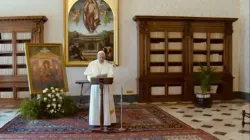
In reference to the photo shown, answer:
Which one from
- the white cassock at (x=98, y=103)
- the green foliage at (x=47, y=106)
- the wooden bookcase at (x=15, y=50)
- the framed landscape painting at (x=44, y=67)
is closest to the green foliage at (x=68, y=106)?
the green foliage at (x=47, y=106)

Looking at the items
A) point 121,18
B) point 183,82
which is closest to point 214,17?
point 183,82

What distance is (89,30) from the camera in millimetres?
8727

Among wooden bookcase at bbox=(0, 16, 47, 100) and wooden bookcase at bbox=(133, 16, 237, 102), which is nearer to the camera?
wooden bookcase at bbox=(0, 16, 47, 100)

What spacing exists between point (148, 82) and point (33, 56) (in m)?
3.59

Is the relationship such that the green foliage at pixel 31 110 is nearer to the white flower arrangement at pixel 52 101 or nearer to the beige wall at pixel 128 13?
the white flower arrangement at pixel 52 101

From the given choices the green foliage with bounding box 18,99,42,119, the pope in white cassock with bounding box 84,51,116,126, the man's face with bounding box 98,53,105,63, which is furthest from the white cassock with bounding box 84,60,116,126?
the green foliage with bounding box 18,99,42,119

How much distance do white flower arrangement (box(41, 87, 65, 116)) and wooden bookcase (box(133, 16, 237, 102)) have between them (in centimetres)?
286

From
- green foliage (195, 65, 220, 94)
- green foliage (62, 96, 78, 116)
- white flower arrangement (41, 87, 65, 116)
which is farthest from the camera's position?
green foliage (195, 65, 220, 94)

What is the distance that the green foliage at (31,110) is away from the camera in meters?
6.43

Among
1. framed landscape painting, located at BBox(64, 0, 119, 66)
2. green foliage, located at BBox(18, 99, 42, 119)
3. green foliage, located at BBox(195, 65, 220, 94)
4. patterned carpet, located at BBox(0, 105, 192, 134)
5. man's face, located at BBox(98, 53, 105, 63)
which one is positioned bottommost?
patterned carpet, located at BBox(0, 105, 192, 134)

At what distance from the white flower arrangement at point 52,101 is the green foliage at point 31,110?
17 cm

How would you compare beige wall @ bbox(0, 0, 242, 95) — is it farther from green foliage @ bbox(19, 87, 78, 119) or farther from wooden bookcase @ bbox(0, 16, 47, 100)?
green foliage @ bbox(19, 87, 78, 119)

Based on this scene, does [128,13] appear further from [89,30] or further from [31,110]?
[31,110]

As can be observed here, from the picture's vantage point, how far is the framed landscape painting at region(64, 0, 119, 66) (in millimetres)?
8648
